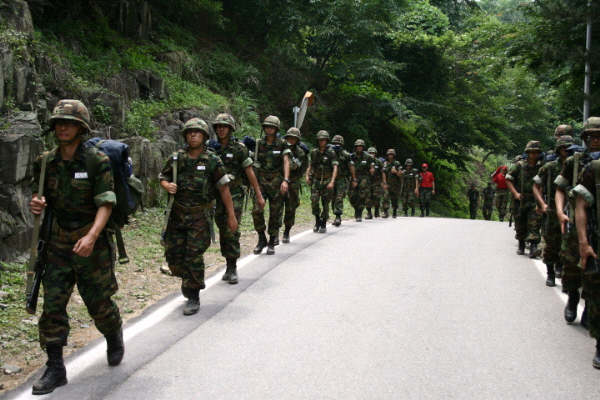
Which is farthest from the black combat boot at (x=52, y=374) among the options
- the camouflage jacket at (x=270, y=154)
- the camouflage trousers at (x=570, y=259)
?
the camouflage jacket at (x=270, y=154)

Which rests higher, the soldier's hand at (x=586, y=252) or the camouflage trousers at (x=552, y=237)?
the soldier's hand at (x=586, y=252)

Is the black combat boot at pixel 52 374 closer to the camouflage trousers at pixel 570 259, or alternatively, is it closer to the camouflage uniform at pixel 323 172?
the camouflage trousers at pixel 570 259

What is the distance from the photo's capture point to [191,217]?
6242 mm

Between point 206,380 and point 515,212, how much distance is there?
793 centimetres

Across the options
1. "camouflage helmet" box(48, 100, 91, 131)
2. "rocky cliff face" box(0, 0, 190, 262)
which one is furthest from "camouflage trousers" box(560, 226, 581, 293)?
"rocky cliff face" box(0, 0, 190, 262)

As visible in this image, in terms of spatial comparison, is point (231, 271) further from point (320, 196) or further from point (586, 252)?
point (320, 196)

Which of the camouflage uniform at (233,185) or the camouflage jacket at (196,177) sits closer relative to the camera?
the camouflage jacket at (196,177)

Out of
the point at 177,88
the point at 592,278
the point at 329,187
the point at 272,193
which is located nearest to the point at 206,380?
the point at 592,278

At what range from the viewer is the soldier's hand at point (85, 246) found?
4219 mm

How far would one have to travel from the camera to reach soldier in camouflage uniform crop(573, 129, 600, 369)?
4.90 meters

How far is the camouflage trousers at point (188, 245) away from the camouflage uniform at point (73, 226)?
5.61 ft

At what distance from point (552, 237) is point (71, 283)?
19.7ft

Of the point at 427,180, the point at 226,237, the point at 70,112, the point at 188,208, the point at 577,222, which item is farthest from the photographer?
the point at 427,180

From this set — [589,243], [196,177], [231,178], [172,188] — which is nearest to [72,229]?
[172,188]
